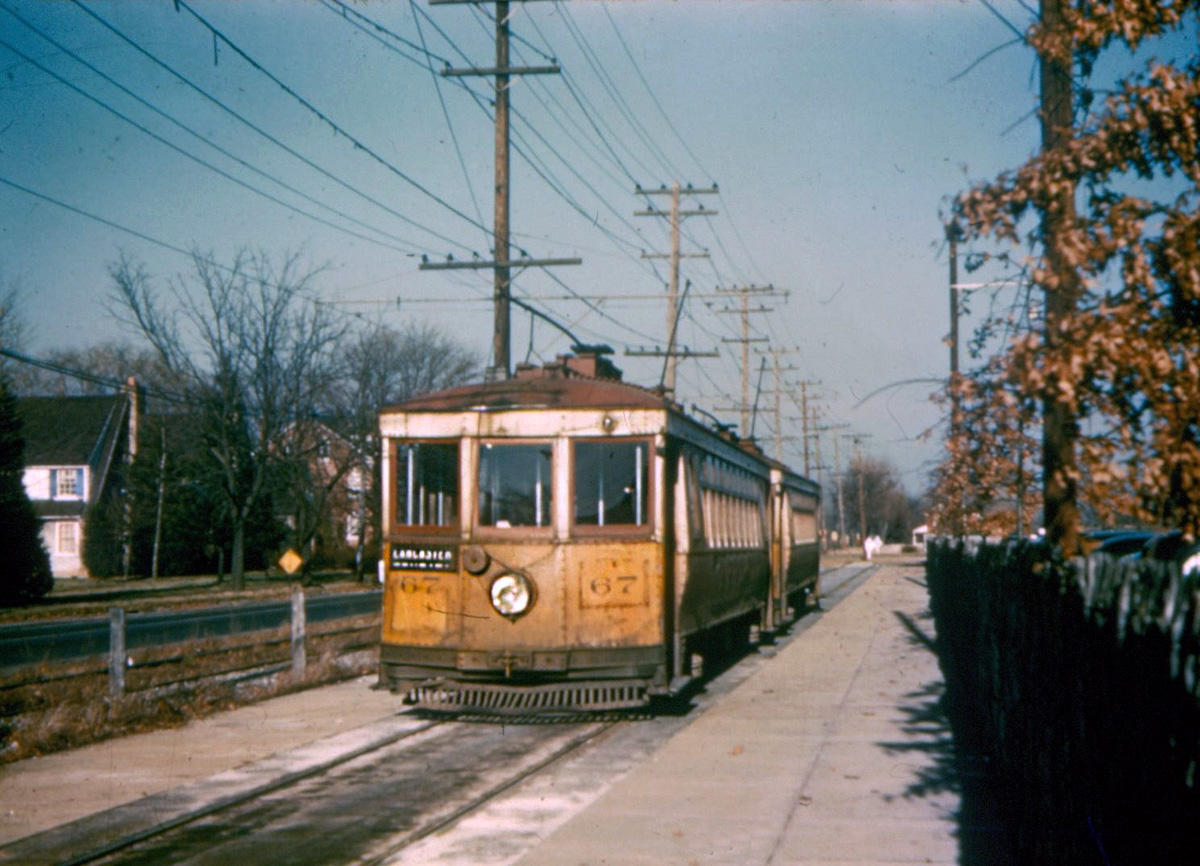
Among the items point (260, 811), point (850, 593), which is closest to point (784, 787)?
point (260, 811)

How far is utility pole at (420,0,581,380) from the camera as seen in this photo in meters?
19.1

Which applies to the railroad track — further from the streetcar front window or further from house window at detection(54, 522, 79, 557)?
house window at detection(54, 522, 79, 557)

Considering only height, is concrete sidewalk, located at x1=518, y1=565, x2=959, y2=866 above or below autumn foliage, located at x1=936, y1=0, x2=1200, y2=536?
below

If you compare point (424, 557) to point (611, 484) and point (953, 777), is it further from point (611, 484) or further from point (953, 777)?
point (953, 777)

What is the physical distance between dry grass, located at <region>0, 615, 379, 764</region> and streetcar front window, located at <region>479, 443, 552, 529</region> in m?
3.79

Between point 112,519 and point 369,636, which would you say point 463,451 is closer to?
point 369,636

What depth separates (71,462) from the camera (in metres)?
61.9

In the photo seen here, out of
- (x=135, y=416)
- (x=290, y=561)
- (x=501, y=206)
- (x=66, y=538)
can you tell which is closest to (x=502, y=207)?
(x=501, y=206)

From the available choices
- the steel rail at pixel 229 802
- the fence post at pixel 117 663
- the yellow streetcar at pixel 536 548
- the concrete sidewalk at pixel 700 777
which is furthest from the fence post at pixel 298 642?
the steel rail at pixel 229 802

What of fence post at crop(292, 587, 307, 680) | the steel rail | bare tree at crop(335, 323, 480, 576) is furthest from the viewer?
bare tree at crop(335, 323, 480, 576)

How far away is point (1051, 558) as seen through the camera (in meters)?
6.44

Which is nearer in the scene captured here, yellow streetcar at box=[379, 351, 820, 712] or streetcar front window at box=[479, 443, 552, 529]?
yellow streetcar at box=[379, 351, 820, 712]

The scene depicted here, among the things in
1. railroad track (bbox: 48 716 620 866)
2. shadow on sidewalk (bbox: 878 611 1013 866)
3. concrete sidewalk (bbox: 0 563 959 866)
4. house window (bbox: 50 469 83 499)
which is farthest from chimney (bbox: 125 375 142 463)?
shadow on sidewalk (bbox: 878 611 1013 866)

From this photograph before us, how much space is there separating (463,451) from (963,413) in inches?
313
